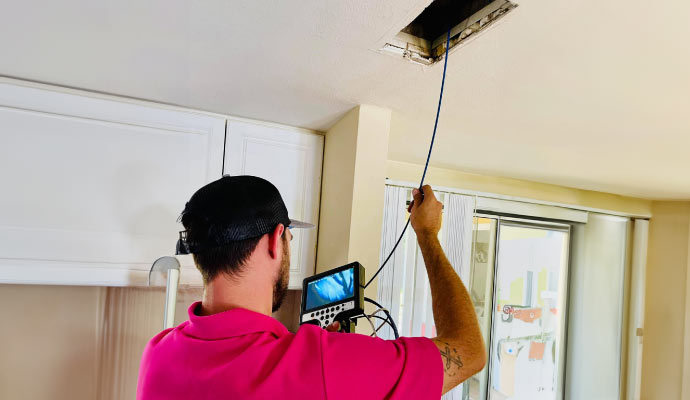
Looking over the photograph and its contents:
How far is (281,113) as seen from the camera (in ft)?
5.00

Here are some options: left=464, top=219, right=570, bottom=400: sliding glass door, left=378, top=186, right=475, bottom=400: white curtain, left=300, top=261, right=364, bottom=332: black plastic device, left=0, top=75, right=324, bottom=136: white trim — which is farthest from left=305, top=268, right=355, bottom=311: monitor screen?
left=464, top=219, right=570, bottom=400: sliding glass door

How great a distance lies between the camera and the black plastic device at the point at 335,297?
112cm

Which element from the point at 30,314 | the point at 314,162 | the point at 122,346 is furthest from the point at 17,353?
the point at 314,162

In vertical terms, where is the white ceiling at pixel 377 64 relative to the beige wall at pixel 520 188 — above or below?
above

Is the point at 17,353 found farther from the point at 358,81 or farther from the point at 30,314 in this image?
the point at 358,81

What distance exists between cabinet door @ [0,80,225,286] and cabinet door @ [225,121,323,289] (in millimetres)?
79

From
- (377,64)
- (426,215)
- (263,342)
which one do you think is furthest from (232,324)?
(377,64)

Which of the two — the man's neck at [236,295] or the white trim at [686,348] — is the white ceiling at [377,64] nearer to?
the man's neck at [236,295]

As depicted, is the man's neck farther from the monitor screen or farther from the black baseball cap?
the monitor screen

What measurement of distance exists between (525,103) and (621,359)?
2.82 meters

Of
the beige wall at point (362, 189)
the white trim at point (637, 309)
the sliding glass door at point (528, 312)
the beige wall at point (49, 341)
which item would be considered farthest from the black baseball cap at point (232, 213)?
the white trim at point (637, 309)

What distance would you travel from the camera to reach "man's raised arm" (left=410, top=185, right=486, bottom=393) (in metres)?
0.79

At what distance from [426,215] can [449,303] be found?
0.81 feet

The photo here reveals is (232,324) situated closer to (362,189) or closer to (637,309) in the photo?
(362,189)
